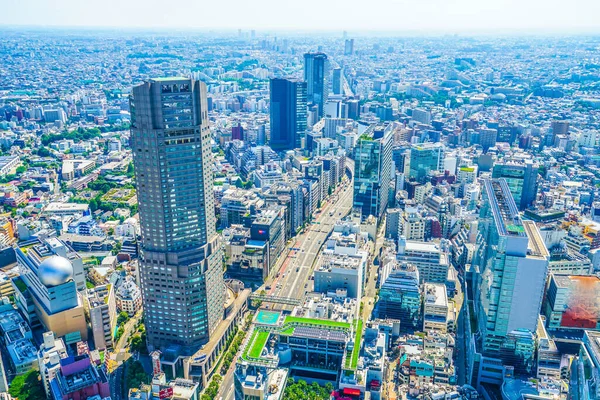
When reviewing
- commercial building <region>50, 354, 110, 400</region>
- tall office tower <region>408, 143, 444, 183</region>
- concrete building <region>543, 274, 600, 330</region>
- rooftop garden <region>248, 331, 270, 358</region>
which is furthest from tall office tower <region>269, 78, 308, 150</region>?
commercial building <region>50, 354, 110, 400</region>

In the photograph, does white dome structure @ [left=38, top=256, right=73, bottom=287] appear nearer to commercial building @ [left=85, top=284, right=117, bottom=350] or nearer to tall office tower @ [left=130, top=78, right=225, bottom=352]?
commercial building @ [left=85, top=284, right=117, bottom=350]

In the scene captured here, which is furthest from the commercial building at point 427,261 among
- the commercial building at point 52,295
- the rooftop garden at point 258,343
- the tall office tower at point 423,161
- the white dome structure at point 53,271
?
the white dome structure at point 53,271

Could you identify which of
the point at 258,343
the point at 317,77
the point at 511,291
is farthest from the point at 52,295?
the point at 317,77

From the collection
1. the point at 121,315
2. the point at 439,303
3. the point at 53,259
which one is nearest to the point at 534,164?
the point at 439,303

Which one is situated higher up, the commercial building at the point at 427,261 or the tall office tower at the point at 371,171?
the tall office tower at the point at 371,171

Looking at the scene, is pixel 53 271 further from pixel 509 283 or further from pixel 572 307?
pixel 572 307

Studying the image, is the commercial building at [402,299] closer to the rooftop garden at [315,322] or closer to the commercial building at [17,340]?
the rooftop garden at [315,322]
